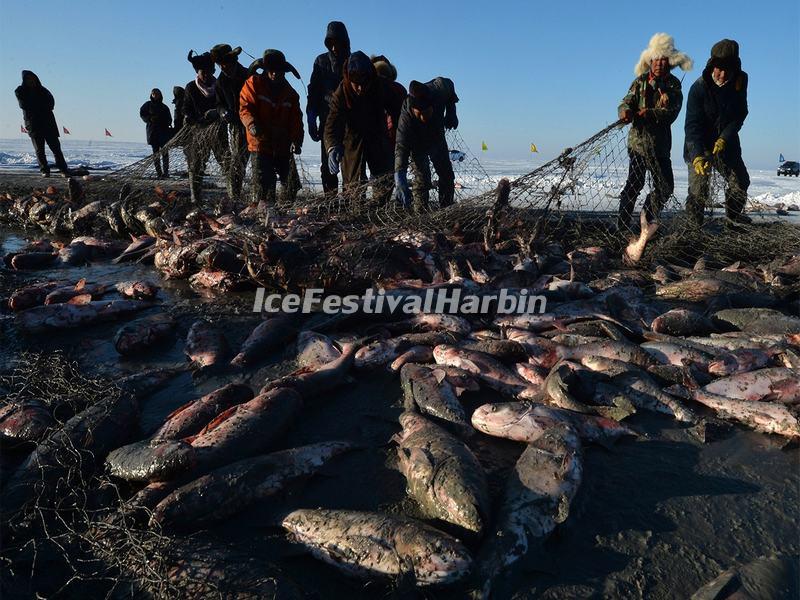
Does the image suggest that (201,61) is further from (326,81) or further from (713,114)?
(713,114)

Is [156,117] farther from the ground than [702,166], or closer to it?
farther from the ground

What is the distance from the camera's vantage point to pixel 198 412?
11.4ft

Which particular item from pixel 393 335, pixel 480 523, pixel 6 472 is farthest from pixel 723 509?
pixel 6 472

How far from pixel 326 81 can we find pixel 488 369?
282 inches

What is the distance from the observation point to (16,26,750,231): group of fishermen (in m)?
7.42

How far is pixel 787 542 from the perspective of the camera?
246cm

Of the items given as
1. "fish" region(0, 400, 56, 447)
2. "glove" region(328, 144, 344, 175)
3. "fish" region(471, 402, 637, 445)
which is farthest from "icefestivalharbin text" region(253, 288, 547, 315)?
"glove" region(328, 144, 344, 175)

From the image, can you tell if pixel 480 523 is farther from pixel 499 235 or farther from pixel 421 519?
pixel 499 235

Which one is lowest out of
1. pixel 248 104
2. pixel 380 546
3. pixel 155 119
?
pixel 380 546

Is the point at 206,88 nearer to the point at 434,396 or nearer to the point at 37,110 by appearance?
the point at 37,110

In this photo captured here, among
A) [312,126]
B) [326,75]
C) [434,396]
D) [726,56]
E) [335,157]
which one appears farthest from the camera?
[312,126]

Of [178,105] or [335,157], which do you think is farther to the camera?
[178,105]

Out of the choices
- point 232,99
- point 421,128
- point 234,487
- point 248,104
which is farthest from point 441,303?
point 232,99

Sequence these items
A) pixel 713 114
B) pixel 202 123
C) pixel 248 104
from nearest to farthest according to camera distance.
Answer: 1. pixel 713 114
2. pixel 248 104
3. pixel 202 123
